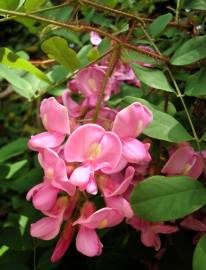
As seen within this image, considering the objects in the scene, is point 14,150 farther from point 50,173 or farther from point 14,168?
point 50,173

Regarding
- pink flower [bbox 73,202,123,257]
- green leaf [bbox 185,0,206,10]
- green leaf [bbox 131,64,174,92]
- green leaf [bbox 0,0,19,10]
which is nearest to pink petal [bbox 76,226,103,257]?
pink flower [bbox 73,202,123,257]

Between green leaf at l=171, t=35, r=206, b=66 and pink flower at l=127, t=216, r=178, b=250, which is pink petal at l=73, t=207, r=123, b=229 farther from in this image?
green leaf at l=171, t=35, r=206, b=66

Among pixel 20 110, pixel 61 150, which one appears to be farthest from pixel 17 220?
pixel 20 110

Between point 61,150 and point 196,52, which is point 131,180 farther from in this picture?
point 196,52

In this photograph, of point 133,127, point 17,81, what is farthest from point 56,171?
point 17,81

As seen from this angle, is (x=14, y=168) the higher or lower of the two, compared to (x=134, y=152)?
lower

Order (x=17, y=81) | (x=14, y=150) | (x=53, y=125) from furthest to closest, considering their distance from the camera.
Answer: (x=14, y=150) < (x=17, y=81) < (x=53, y=125)
